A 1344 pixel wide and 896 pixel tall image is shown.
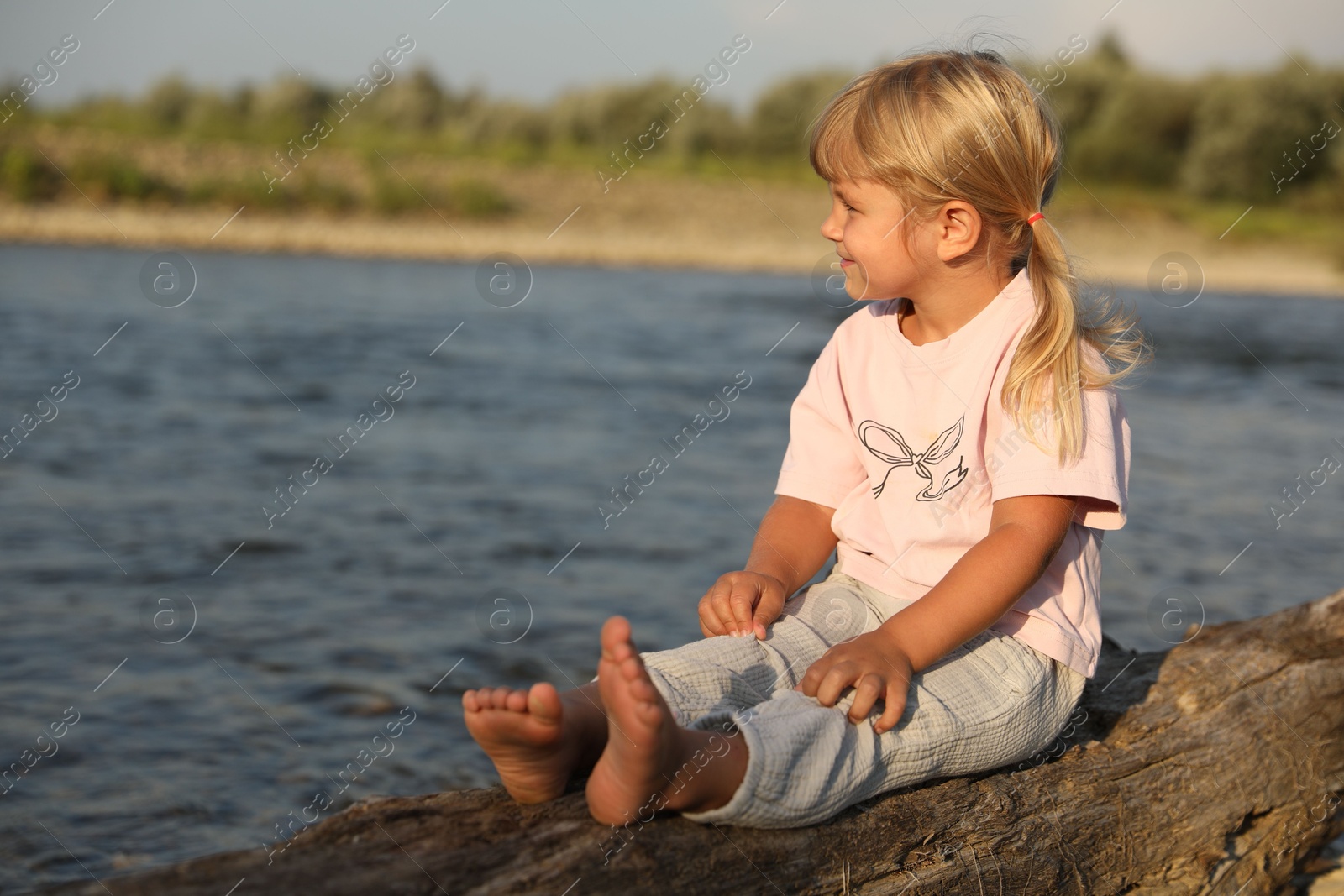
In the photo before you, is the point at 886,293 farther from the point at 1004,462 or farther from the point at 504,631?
the point at 504,631

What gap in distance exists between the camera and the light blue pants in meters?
1.79

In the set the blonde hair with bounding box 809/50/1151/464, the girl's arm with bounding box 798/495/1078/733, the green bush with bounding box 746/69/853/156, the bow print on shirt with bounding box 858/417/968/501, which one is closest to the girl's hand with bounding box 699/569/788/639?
the girl's arm with bounding box 798/495/1078/733

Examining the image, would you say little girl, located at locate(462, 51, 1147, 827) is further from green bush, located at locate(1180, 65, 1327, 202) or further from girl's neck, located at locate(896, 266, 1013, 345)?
green bush, located at locate(1180, 65, 1327, 202)

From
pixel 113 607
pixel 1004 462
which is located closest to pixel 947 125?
pixel 1004 462

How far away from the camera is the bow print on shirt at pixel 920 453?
2.26 meters

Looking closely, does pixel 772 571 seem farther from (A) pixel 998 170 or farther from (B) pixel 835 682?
(A) pixel 998 170

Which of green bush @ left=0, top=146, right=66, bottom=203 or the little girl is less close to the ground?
green bush @ left=0, top=146, right=66, bottom=203

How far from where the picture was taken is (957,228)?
2.22m

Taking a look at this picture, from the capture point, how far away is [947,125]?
2150 millimetres

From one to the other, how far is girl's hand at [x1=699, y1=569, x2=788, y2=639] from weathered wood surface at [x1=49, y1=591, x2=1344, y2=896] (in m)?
0.40

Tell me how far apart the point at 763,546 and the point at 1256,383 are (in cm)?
1066

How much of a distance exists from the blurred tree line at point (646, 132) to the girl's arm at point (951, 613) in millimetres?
20477

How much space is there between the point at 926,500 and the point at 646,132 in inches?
1049

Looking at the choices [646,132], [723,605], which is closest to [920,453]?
[723,605]
